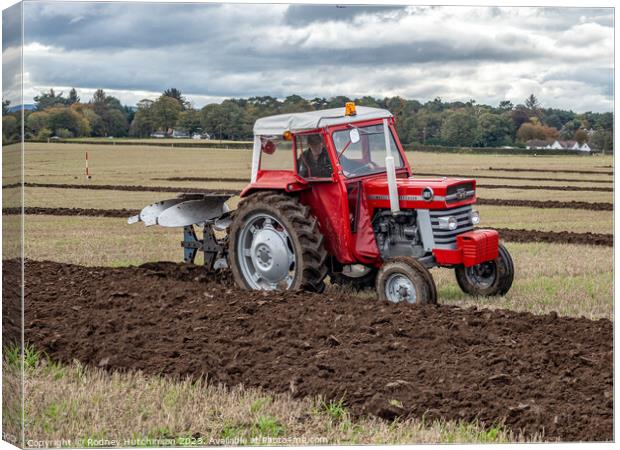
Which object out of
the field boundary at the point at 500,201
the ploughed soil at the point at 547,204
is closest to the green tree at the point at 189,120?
the field boundary at the point at 500,201

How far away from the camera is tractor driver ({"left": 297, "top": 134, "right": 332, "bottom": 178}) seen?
10.3m

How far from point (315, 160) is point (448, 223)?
5.21 feet

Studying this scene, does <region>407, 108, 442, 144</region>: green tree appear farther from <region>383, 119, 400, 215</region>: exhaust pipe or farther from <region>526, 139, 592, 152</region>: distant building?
<region>526, 139, 592, 152</region>: distant building

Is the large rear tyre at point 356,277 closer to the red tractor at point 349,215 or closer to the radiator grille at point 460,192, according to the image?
the red tractor at point 349,215

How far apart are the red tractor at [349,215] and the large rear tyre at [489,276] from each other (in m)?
0.01

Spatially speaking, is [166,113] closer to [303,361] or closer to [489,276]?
[303,361]

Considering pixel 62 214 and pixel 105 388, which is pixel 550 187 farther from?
pixel 105 388

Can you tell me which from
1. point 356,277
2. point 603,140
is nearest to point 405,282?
point 356,277

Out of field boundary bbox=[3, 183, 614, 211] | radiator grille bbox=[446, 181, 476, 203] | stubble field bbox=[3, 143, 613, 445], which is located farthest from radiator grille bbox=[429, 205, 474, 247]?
field boundary bbox=[3, 183, 614, 211]

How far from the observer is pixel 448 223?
10070mm

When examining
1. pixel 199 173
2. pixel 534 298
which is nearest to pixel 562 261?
pixel 534 298

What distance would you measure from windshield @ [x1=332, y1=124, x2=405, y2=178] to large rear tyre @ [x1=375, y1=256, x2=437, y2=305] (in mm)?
1151

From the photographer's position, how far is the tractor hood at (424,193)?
10000 millimetres


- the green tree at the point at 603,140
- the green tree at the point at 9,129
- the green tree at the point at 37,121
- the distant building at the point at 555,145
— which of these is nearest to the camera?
the green tree at the point at 9,129
